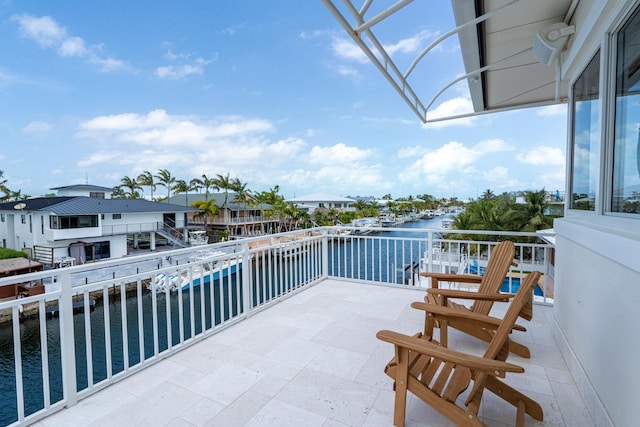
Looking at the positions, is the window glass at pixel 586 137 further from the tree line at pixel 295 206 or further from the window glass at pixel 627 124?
the tree line at pixel 295 206

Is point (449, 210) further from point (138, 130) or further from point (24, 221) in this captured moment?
point (24, 221)

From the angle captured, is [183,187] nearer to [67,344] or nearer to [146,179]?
[146,179]

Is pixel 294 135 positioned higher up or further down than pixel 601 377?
higher up

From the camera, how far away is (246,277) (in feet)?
11.7

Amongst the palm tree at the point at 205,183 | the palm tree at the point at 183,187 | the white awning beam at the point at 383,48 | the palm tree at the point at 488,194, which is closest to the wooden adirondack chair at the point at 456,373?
the white awning beam at the point at 383,48

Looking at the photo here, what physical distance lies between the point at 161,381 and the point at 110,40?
3016 centimetres

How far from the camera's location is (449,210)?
68812mm

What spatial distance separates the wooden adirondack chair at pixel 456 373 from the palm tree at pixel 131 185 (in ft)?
156

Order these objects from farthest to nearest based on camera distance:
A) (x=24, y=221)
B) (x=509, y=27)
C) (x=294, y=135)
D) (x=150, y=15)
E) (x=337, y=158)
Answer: (x=337, y=158), (x=294, y=135), (x=24, y=221), (x=150, y=15), (x=509, y=27)

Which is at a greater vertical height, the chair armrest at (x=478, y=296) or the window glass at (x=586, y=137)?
the window glass at (x=586, y=137)

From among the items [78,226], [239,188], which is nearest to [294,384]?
[78,226]

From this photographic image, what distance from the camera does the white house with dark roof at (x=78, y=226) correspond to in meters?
18.9

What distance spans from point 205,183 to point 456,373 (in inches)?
1504

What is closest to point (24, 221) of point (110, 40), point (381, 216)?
point (110, 40)
